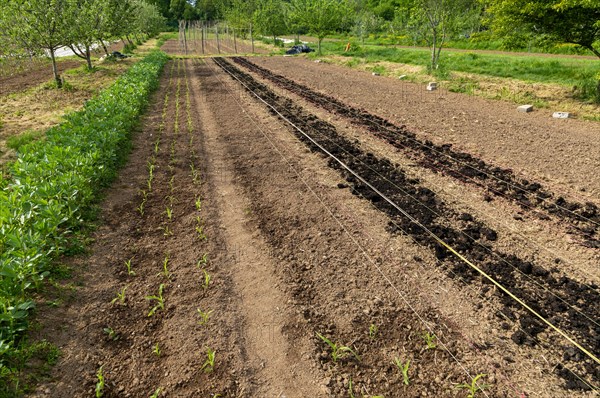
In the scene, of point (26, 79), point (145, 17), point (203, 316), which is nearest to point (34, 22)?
point (26, 79)

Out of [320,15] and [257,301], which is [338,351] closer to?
[257,301]

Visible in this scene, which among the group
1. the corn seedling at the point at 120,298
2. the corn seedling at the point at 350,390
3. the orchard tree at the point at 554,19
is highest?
the orchard tree at the point at 554,19

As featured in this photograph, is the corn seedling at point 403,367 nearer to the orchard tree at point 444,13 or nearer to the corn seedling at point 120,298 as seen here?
the corn seedling at point 120,298

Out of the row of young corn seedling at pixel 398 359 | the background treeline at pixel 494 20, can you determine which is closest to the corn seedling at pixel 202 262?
the row of young corn seedling at pixel 398 359

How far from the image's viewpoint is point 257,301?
445cm

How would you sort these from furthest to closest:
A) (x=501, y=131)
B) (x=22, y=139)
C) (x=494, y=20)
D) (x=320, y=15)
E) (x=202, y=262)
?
(x=320, y=15) < (x=494, y=20) < (x=501, y=131) < (x=22, y=139) < (x=202, y=262)

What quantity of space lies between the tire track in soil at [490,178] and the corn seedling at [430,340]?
3429mm

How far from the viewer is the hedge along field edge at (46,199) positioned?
3930mm

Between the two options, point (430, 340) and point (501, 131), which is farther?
point (501, 131)

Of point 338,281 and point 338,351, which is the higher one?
point 338,281

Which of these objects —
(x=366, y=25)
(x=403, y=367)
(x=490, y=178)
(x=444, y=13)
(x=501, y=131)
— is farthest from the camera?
(x=366, y=25)

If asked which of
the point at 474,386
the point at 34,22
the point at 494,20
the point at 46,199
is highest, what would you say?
the point at 34,22

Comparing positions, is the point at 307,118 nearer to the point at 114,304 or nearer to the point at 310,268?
the point at 310,268

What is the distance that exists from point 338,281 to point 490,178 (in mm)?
4858
